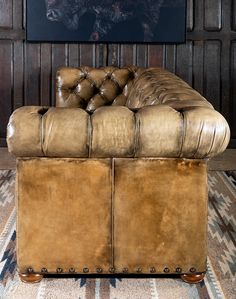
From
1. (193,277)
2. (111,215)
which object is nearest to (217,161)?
(193,277)

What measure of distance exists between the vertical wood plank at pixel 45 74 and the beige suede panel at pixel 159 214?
3.52 meters

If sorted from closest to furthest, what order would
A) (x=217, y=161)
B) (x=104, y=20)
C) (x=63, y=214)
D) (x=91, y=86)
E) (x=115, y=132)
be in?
(x=115, y=132) → (x=63, y=214) → (x=91, y=86) → (x=217, y=161) → (x=104, y=20)

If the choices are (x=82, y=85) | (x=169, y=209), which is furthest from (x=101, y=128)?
(x=82, y=85)

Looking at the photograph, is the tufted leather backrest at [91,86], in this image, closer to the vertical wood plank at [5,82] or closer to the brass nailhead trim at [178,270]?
the vertical wood plank at [5,82]

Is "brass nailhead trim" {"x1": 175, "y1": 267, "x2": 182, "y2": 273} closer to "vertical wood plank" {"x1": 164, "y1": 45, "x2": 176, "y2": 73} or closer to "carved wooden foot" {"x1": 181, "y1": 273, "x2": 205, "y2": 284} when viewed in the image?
"carved wooden foot" {"x1": 181, "y1": 273, "x2": 205, "y2": 284}

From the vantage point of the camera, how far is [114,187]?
1938mm

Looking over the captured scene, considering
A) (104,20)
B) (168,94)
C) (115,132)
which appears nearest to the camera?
(115,132)

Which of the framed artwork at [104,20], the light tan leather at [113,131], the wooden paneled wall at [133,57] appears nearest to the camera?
the light tan leather at [113,131]

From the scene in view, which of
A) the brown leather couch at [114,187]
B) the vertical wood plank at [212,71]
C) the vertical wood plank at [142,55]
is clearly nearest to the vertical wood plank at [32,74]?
the vertical wood plank at [142,55]

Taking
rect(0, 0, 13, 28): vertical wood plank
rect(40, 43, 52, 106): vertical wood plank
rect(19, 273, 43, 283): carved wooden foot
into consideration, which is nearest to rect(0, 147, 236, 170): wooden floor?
rect(40, 43, 52, 106): vertical wood plank

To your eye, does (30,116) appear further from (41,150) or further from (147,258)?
(147,258)

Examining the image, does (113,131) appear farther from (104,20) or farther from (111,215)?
(104,20)

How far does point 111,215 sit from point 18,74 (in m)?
3.65

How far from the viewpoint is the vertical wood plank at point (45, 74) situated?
5277mm
